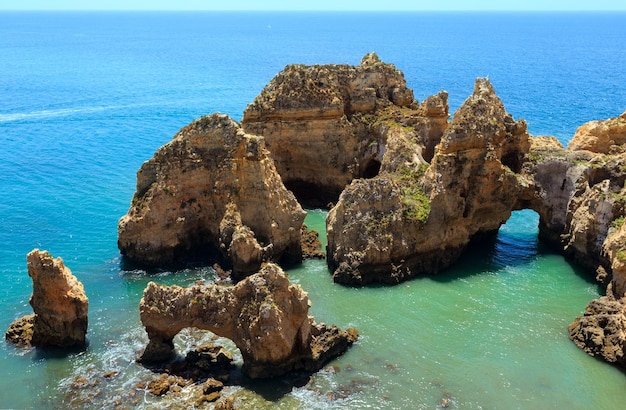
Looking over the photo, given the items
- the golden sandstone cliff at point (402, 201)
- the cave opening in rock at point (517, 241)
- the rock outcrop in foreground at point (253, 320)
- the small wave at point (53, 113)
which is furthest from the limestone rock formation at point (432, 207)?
the small wave at point (53, 113)

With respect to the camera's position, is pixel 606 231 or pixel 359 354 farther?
pixel 606 231

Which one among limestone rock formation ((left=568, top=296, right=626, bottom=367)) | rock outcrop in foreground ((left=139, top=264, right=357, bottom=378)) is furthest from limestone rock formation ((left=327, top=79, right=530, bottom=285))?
limestone rock formation ((left=568, top=296, right=626, bottom=367))

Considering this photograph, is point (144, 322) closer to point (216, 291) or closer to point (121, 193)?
point (216, 291)

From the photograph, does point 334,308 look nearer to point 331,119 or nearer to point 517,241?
point 517,241

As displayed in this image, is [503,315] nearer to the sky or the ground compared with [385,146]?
nearer to the ground

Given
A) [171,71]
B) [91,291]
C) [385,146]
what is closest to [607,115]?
[385,146]

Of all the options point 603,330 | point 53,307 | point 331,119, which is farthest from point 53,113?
point 603,330
